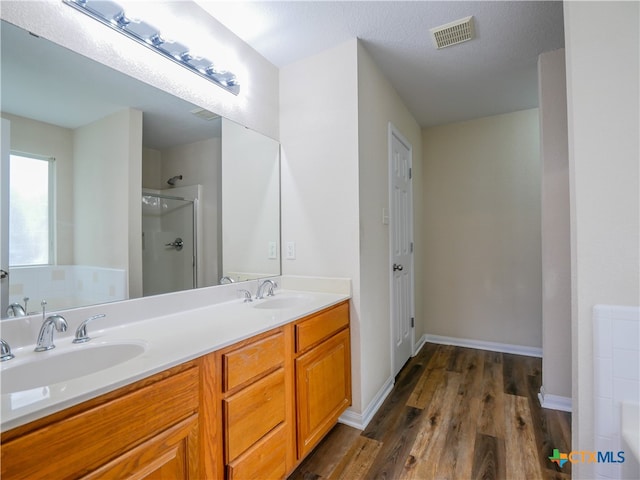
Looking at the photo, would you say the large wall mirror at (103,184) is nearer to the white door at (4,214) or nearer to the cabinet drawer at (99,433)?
the white door at (4,214)

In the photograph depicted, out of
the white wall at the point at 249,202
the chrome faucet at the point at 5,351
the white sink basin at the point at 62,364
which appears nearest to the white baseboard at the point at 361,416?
the white wall at the point at 249,202

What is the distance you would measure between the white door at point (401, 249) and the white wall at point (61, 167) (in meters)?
1.99

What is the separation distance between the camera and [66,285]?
1.17 metres

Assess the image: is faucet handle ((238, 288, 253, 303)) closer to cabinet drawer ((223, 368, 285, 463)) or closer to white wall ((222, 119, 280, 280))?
white wall ((222, 119, 280, 280))

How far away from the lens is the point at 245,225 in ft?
6.69

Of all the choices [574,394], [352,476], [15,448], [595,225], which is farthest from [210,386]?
[595,225]

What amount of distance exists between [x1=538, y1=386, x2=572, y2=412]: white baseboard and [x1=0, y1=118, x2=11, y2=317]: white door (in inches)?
115

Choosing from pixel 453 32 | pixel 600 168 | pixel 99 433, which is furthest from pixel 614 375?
pixel 453 32

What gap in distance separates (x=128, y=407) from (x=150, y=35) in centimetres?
148

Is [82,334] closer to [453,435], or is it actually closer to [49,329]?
[49,329]

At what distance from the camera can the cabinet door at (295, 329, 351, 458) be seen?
1.47 meters

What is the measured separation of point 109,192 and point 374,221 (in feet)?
5.01

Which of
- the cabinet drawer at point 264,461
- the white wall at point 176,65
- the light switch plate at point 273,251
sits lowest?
the cabinet drawer at point 264,461

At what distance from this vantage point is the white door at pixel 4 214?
1019 millimetres
